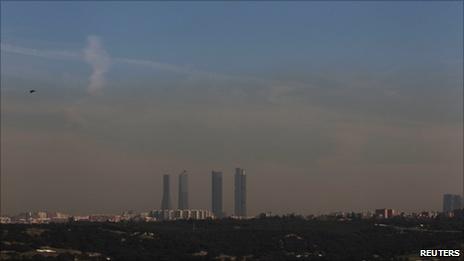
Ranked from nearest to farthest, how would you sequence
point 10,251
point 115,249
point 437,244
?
point 10,251 < point 115,249 < point 437,244

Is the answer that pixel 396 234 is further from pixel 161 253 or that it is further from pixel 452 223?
pixel 161 253

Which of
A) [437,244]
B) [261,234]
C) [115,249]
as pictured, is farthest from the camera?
[261,234]

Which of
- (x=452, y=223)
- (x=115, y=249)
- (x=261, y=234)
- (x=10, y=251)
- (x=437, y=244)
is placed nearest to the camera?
(x=10, y=251)

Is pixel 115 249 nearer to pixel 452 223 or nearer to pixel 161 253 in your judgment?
pixel 161 253

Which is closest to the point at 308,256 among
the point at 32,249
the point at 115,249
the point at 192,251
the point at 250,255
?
the point at 250,255

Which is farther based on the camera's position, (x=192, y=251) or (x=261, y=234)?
(x=261, y=234)

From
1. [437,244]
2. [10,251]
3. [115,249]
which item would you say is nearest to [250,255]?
[115,249]

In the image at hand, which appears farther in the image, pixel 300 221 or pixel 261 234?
pixel 300 221

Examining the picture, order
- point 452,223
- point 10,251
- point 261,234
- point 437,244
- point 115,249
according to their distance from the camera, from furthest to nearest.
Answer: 1. point 452,223
2. point 261,234
3. point 437,244
4. point 115,249
5. point 10,251
